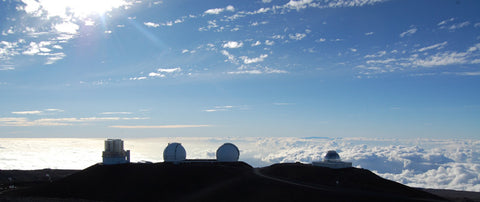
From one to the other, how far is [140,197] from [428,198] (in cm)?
3930

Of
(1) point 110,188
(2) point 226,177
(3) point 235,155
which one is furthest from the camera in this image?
(3) point 235,155

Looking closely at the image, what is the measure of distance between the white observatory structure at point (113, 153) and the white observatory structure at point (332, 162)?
3480cm

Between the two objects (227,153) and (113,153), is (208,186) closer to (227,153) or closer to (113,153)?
(227,153)

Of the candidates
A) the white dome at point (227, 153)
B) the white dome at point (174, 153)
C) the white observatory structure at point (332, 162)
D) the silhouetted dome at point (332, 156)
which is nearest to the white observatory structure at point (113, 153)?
the white dome at point (174, 153)

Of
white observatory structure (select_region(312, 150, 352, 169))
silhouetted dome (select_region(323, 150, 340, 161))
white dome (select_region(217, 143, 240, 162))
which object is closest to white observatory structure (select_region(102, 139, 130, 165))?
white dome (select_region(217, 143, 240, 162))

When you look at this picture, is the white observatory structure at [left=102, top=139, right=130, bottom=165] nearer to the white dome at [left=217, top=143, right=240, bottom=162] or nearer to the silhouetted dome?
the white dome at [left=217, top=143, right=240, bottom=162]

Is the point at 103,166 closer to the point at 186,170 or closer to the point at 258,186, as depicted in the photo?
the point at 186,170

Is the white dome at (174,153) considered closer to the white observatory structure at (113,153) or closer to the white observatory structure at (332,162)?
the white observatory structure at (113,153)

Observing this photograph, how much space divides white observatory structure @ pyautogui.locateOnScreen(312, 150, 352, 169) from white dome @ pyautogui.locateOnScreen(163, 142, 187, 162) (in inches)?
987

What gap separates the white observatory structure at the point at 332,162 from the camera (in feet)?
189

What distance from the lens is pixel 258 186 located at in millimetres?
43750

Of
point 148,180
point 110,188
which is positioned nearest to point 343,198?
point 148,180

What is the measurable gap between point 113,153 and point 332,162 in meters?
38.5

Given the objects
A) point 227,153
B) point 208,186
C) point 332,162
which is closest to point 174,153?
point 227,153
